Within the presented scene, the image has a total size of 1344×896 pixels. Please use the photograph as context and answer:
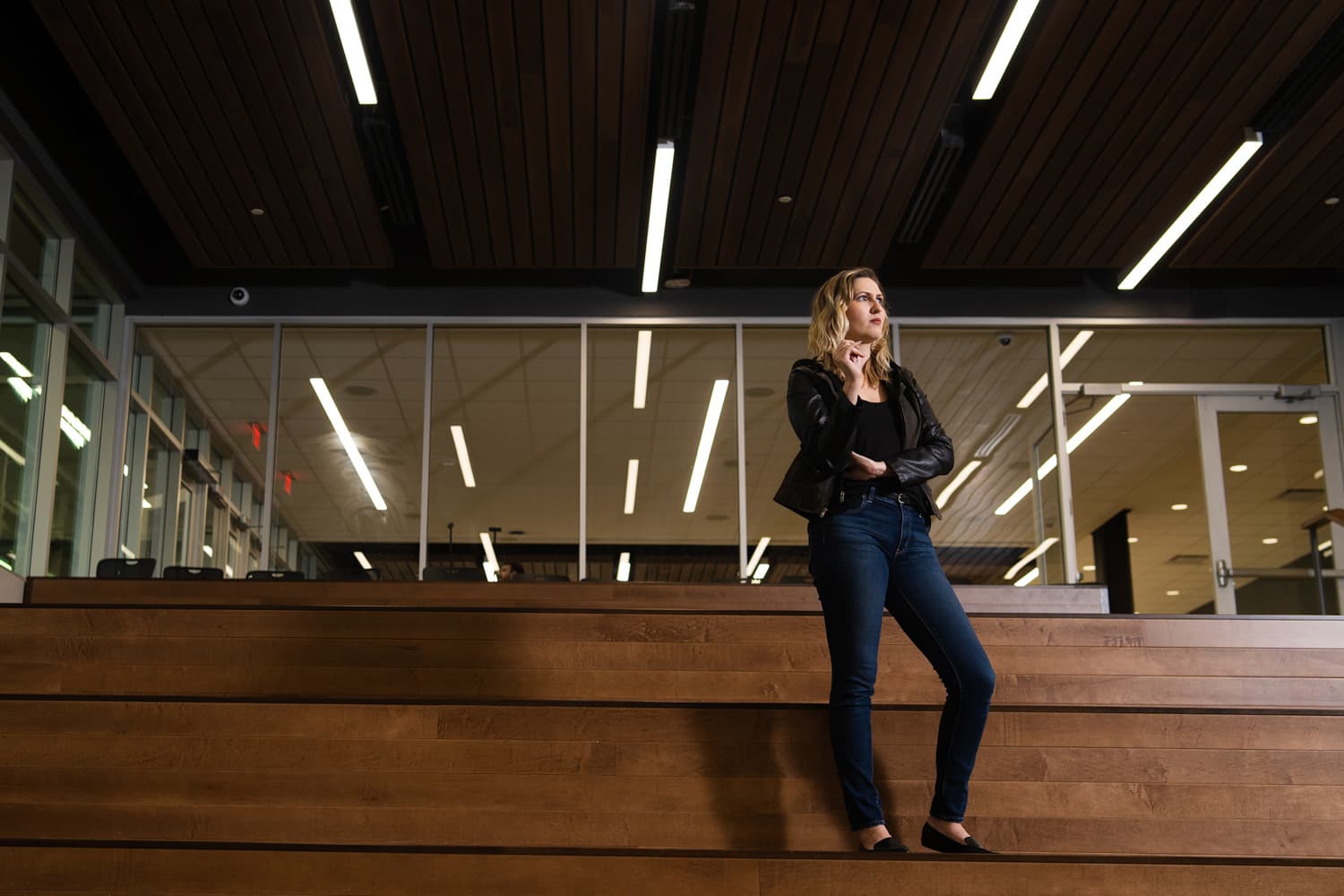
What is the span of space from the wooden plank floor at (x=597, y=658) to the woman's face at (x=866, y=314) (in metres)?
1.41

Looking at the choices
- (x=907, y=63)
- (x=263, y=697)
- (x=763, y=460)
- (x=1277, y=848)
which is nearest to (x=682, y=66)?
(x=907, y=63)

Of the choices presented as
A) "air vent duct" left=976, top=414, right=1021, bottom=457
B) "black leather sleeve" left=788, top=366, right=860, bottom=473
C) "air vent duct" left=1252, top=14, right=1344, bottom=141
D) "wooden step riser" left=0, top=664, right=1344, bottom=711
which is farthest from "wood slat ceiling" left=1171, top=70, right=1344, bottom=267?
"black leather sleeve" left=788, top=366, right=860, bottom=473

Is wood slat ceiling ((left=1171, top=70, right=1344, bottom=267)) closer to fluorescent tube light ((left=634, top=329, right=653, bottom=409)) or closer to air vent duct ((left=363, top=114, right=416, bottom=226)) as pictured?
fluorescent tube light ((left=634, top=329, right=653, bottom=409))

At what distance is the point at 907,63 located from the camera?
791 cm

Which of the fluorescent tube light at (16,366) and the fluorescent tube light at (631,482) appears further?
the fluorescent tube light at (631,482)

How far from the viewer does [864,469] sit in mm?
3508

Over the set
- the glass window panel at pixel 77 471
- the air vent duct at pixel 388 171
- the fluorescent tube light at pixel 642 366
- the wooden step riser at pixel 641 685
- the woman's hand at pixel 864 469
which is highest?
the air vent duct at pixel 388 171

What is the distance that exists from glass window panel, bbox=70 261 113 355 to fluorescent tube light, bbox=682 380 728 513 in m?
4.63

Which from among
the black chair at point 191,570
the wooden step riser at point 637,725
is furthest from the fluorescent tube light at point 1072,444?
the wooden step riser at point 637,725

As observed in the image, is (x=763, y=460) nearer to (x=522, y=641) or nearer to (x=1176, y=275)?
(x=1176, y=275)

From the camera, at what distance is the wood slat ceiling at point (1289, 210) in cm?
856

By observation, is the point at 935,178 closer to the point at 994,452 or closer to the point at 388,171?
the point at 994,452

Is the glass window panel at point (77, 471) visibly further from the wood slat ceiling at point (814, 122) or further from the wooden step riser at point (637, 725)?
the wooden step riser at point (637, 725)

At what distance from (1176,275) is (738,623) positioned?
7.18 meters
